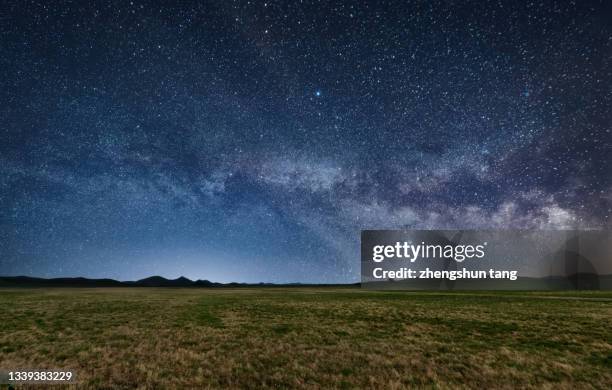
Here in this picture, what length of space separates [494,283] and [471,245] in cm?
3941

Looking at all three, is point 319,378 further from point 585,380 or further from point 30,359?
point 30,359

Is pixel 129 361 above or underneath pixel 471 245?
underneath

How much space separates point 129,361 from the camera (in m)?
12.3

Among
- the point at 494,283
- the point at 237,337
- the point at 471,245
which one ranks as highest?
the point at 471,245

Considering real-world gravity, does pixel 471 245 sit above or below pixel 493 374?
above

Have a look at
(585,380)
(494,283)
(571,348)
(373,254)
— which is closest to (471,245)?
(373,254)

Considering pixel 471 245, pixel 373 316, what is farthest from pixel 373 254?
pixel 373 316

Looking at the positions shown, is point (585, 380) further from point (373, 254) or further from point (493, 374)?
point (373, 254)

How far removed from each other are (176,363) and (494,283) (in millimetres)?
107896

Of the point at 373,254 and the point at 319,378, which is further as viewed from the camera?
the point at 373,254

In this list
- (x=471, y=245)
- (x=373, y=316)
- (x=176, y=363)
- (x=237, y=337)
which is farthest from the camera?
(x=471, y=245)

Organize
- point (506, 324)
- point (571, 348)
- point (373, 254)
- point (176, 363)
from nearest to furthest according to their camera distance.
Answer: point (176, 363)
point (571, 348)
point (506, 324)
point (373, 254)

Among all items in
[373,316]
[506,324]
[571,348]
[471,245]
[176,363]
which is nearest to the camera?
[176,363]

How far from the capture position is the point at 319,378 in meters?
10.5
